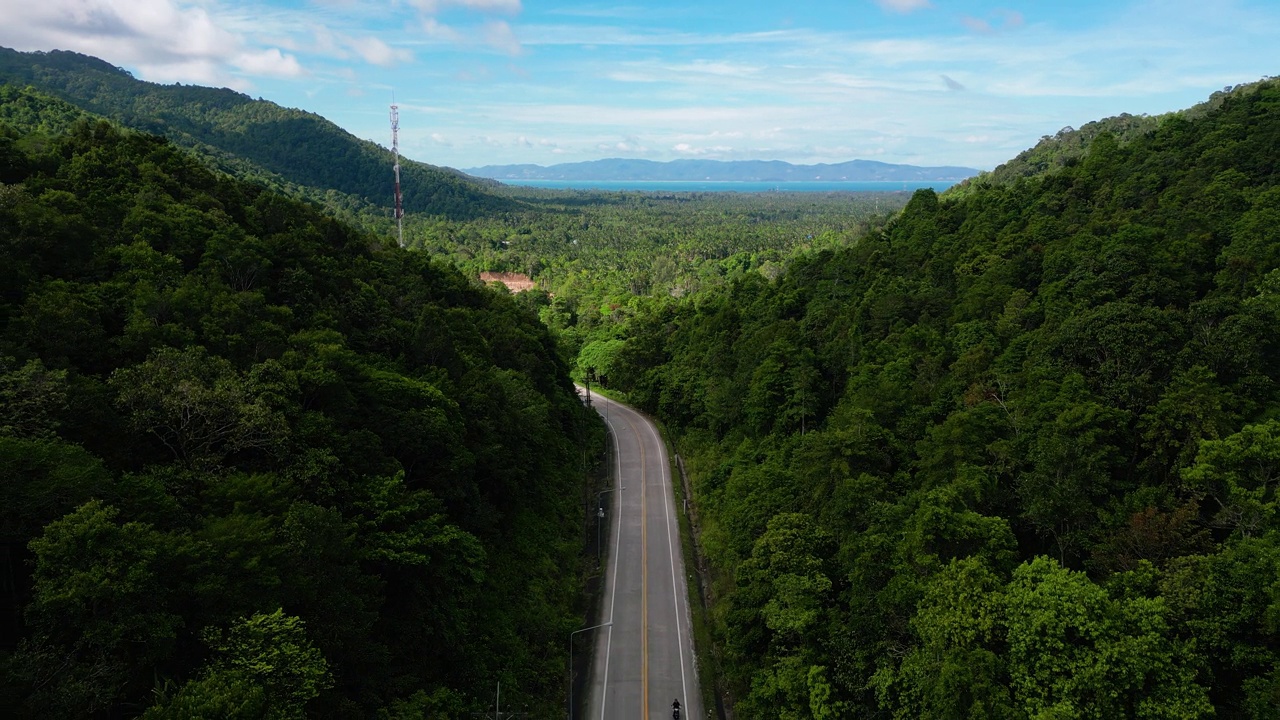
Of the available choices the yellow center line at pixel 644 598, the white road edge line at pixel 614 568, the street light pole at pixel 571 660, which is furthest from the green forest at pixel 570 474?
the yellow center line at pixel 644 598

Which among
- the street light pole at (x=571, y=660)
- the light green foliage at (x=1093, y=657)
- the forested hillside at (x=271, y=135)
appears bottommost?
the street light pole at (x=571, y=660)

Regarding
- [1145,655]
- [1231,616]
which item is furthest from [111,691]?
[1231,616]

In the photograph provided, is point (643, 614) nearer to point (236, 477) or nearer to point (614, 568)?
point (614, 568)

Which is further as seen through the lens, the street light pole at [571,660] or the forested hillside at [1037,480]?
the street light pole at [571,660]

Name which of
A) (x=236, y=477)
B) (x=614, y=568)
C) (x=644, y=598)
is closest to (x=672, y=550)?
(x=614, y=568)

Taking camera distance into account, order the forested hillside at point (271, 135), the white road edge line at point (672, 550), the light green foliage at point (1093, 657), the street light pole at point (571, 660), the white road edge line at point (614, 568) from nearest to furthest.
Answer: the light green foliage at point (1093, 657)
the street light pole at point (571, 660)
the white road edge line at point (614, 568)
the white road edge line at point (672, 550)
the forested hillside at point (271, 135)

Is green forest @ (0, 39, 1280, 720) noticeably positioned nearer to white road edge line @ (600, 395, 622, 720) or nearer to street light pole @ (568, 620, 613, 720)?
street light pole @ (568, 620, 613, 720)

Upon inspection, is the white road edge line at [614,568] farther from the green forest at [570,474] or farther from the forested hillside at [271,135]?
the forested hillside at [271,135]
